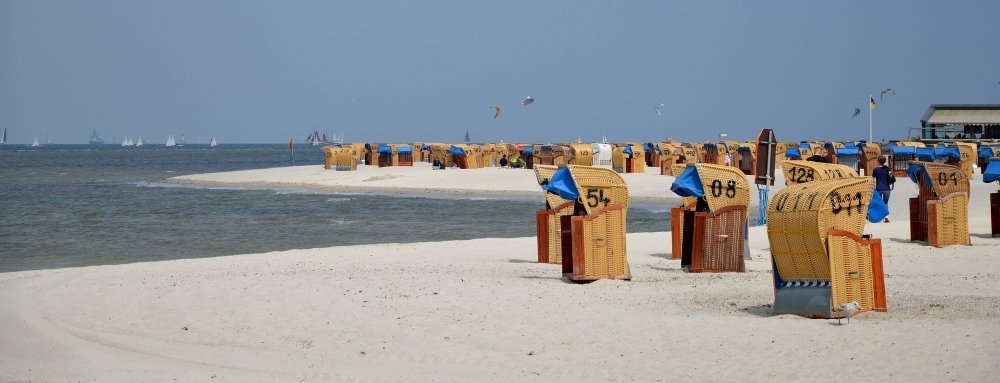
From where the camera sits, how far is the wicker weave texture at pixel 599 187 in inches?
429

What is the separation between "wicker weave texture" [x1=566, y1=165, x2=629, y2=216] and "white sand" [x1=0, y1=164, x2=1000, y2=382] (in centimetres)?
86

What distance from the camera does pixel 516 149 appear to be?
52094 mm

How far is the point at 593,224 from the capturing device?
10414 mm

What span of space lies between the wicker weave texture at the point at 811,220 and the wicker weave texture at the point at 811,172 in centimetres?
473

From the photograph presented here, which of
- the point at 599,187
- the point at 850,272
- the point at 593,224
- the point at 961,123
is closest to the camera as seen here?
the point at 850,272

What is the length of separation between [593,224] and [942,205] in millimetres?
5876

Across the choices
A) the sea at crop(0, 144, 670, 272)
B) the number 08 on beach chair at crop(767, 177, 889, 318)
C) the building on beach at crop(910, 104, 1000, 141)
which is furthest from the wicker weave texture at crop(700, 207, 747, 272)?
the building on beach at crop(910, 104, 1000, 141)

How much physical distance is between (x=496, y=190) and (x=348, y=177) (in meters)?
9.56

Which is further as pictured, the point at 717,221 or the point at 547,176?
the point at 547,176

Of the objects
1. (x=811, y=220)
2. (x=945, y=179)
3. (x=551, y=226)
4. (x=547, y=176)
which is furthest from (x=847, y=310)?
(x=945, y=179)

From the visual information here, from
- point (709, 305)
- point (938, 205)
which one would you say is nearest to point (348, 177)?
point (938, 205)

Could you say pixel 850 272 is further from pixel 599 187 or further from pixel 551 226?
pixel 551 226

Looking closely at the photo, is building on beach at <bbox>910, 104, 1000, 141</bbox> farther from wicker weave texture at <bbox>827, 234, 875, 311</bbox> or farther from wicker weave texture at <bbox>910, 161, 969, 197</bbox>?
wicker weave texture at <bbox>827, 234, 875, 311</bbox>

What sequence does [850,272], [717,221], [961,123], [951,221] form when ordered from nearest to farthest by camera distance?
[850,272] < [717,221] < [951,221] < [961,123]
